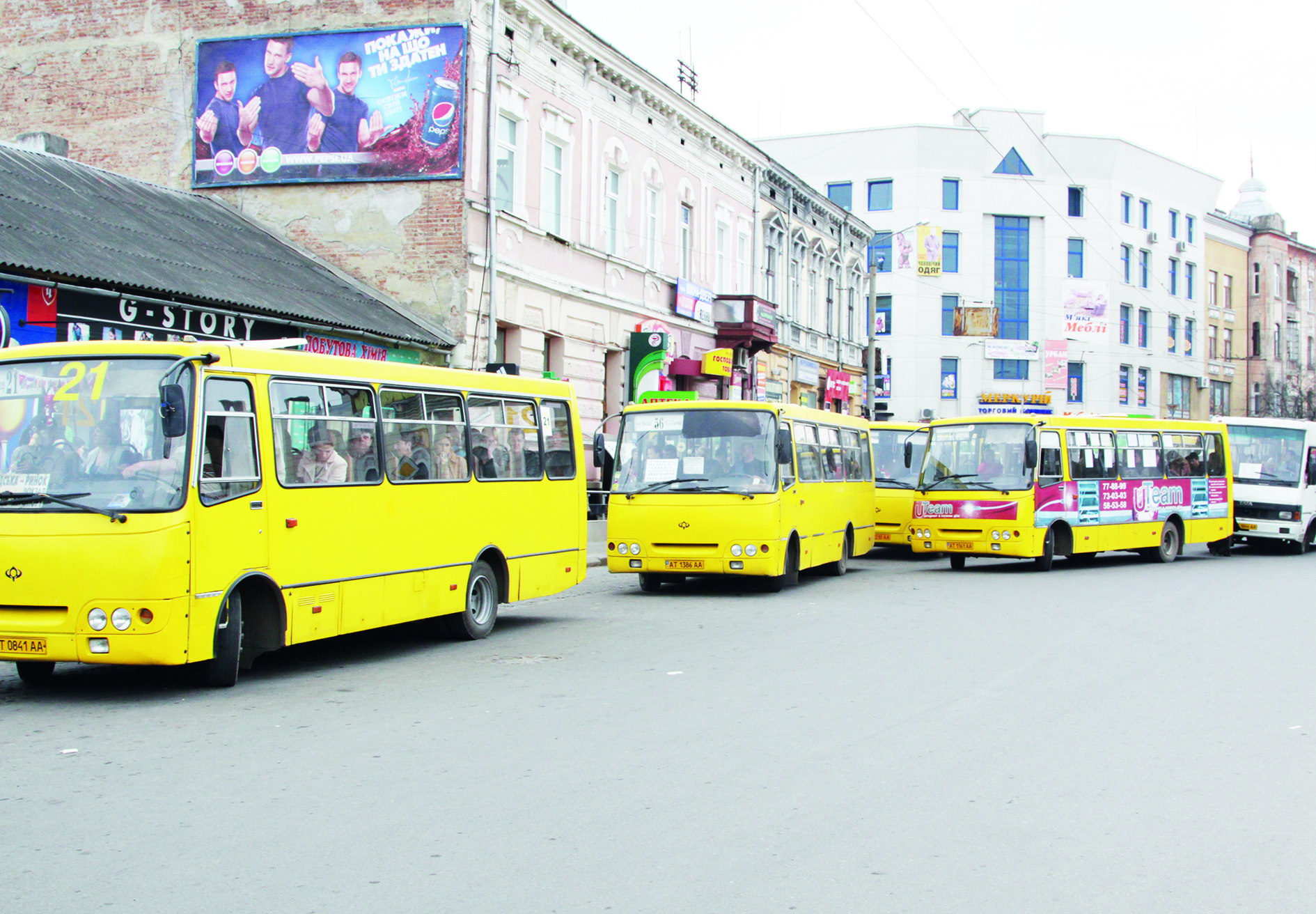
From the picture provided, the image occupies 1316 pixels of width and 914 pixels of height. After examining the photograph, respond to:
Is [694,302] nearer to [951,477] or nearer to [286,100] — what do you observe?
[286,100]

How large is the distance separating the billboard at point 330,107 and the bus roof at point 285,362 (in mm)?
11979

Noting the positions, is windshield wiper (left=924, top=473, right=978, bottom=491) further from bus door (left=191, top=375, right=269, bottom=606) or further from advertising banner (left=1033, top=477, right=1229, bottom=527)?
bus door (left=191, top=375, right=269, bottom=606)

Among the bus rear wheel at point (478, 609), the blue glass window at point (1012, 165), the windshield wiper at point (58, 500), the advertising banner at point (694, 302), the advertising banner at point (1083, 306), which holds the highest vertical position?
the blue glass window at point (1012, 165)

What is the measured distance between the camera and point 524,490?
13.3 m

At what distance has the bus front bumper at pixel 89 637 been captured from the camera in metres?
8.45

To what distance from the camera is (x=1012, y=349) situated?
7369 centimetres

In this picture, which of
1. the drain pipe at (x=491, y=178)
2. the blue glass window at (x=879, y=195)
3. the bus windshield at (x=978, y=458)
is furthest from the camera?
the blue glass window at (x=879, y=195)

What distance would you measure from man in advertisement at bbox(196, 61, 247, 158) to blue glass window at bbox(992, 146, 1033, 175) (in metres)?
56.3

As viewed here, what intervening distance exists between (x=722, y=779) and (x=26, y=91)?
82.7 feet

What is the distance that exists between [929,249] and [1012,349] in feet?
26.7

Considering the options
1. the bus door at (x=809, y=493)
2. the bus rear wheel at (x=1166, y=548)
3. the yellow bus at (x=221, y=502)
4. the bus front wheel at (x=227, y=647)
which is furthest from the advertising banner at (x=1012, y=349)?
the bus front wheel at (x=227, y=647)

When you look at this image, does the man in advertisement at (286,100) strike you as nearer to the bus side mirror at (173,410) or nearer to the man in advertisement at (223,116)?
the man in advertisement at (223,116)

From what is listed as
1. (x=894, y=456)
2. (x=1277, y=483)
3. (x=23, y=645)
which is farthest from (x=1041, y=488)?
(x=23, y=645)

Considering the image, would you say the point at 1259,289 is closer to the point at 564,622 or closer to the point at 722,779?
the point at 564,622
